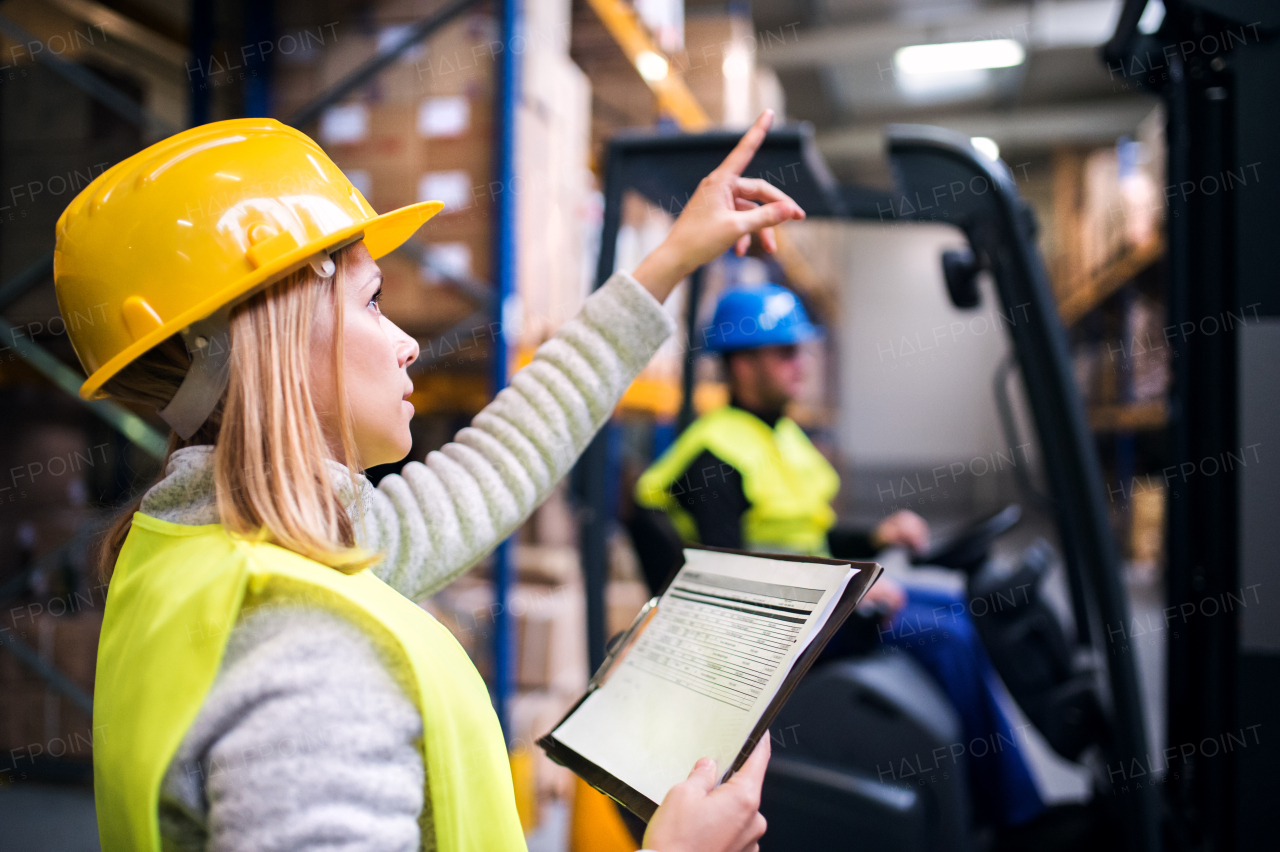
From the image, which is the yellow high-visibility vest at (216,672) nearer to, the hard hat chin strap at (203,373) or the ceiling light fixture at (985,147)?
the hard hat chin strap at (203,373)

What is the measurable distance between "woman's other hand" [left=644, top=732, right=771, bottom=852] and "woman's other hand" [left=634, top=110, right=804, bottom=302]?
64 centimetres

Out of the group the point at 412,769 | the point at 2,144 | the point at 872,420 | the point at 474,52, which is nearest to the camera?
the point at 412,769

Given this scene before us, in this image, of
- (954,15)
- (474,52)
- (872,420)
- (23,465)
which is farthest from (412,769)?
(872,420)

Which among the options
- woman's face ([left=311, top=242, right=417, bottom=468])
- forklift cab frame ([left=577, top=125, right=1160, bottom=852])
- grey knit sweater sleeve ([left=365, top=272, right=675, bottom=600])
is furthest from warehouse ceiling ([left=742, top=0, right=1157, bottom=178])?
woman's face ([left=311, top=242, right=417, bottom=468])

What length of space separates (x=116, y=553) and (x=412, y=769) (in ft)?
1.66

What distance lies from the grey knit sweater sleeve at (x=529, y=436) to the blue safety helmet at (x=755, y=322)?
1.57 meters

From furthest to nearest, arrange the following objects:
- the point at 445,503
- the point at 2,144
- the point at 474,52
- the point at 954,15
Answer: the point at 954,15
the point at 2,144
the point at 474,52
the point at 445,503

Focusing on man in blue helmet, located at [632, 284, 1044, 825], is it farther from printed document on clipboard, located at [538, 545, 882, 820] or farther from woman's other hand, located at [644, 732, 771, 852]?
woman's other hand, located at [644, 732, 771, 852]

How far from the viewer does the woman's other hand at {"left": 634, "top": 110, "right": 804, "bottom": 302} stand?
1165 millimetres

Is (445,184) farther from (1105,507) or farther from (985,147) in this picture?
(985,147)

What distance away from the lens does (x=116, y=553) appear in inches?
38.5

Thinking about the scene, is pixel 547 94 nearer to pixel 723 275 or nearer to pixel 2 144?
pixel 2 144

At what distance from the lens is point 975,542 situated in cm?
243

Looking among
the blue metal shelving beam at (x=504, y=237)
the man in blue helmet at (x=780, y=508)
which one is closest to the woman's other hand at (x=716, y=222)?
the man in blue helmet at (x=780, y=508)
